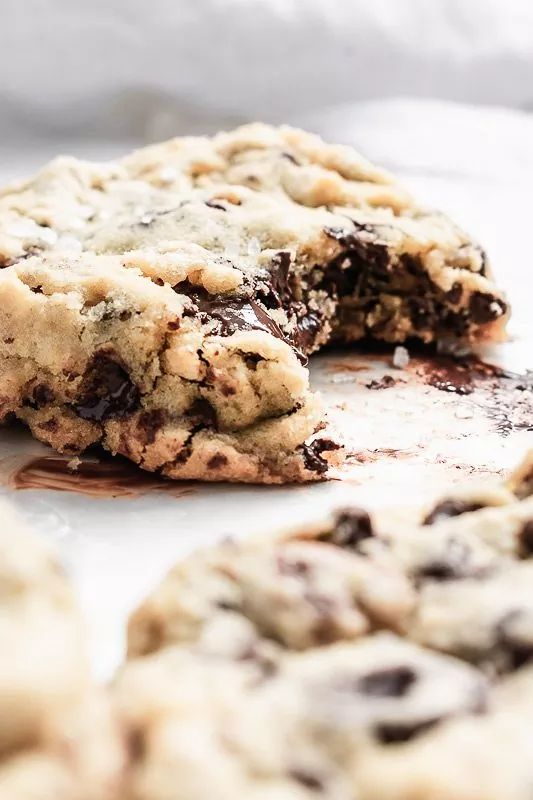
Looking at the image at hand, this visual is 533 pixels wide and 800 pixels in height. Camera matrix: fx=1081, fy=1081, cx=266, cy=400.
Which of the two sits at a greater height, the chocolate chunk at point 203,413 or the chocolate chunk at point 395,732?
the chocolate chunk at point 203,413

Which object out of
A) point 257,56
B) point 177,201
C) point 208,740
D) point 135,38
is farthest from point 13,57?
point 208,740

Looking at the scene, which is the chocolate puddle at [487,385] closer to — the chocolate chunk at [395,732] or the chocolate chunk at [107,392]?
the chocolate chunk at [107,392]

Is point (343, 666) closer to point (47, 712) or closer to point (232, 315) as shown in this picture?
point (47, 712)

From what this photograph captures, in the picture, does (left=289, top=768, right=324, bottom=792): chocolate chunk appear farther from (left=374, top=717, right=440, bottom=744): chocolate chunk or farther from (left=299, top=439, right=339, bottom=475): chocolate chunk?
(left=299, top=439, right=339, bottom=475): chocolate chunk

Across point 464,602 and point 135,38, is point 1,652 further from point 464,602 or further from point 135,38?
point 135,38

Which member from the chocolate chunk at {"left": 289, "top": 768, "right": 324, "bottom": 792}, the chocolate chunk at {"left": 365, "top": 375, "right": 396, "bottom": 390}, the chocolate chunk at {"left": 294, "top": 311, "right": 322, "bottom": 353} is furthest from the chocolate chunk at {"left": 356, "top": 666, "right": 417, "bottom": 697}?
the chocolate chunk at {"left": 365, "top": 375, "right": 396, "bottom": 390}

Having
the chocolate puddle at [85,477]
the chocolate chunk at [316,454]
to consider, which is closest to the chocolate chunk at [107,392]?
the chocolate puddle at [85,477]

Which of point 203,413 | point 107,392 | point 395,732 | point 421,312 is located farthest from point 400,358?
point 395,732
